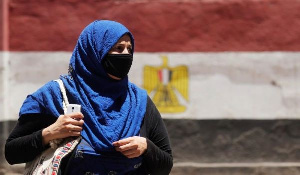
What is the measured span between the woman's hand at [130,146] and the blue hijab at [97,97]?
0.15 feet

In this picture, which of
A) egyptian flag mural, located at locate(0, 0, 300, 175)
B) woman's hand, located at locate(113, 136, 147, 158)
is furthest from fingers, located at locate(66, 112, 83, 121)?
egyptian flag mural, located at locate(0, 0, 300, 175)

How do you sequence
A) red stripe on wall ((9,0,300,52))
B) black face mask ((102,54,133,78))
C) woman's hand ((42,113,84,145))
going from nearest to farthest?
woman's hand ((42,113,84,145)) < black face mask ((102,54,133,78)) < red stripe on wall ((9,0,300,52))

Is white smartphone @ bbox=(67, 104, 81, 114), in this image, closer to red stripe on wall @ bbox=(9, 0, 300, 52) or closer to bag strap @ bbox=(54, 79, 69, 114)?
bag strap @ bbox=(54, 79, 69, 114)

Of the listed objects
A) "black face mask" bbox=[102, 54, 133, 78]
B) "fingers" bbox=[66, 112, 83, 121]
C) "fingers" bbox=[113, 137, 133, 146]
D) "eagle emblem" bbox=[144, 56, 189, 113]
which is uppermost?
"black face mask" bbox=[102, 54, 133, 78]

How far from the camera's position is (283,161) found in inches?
254

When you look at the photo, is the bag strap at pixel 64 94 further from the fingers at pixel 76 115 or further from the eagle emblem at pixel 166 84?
the eagle emblem at pixel 166 84

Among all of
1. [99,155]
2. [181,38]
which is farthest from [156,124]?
[181,38]

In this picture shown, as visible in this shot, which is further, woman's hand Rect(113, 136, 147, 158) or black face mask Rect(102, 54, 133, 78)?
black face mask Rect(102, 54, 133, 78)

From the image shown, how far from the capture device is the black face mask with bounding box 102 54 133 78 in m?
2.72

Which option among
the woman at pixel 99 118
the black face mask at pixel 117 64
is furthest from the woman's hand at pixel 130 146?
the black face mask at pixel 117 64

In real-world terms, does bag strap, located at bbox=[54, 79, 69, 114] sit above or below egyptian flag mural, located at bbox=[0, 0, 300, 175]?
above

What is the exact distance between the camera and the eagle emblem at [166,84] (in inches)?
248

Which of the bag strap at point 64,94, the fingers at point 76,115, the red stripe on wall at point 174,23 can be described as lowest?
the red stripe on wall at point 174,23

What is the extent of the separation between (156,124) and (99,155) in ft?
1.14
